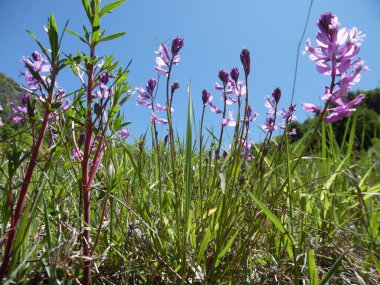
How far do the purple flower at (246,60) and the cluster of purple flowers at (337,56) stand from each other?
0.28 meters

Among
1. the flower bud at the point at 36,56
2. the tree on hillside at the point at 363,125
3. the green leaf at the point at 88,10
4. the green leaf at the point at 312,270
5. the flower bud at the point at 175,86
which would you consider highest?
Result: the tree on hillside at the point at 363,125

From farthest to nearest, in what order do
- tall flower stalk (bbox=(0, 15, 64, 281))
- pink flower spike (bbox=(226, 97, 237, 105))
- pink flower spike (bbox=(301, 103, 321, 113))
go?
pink flower spike (bbox=(226, 97, 237, 105)), pink flower spike (bbox=(301, 103, 321, 113)), tall flower stalk (bbox=(0, 15, 64, 281))

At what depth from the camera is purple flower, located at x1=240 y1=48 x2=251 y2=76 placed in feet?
4.29

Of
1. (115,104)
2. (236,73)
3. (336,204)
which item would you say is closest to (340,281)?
(336,204)

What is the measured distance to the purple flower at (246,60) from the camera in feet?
4.29

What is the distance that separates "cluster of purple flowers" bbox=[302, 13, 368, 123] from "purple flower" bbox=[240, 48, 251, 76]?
11.0 inches

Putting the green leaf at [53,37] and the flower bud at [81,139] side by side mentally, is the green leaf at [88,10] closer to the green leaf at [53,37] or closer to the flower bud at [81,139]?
the green leaf at [53,37]


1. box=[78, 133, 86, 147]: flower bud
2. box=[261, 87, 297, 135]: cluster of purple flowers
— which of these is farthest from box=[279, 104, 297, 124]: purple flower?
box=[78, 133, 86, 147]: flower bud

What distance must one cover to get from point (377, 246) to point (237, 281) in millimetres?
802

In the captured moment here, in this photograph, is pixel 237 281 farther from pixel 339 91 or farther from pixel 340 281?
pixel 339 91

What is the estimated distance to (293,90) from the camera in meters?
1.41

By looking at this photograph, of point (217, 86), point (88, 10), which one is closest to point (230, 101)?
point (217, 86)

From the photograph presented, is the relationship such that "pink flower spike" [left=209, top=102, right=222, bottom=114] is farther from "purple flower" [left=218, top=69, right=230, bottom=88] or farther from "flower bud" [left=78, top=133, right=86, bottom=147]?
"flower bud" [left=78, top=133, right=86, bottom=147]

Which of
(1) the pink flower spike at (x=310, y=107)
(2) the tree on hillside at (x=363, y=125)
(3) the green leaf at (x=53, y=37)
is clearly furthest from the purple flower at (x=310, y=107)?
(3) the green leaf at (x=53, y=37)
